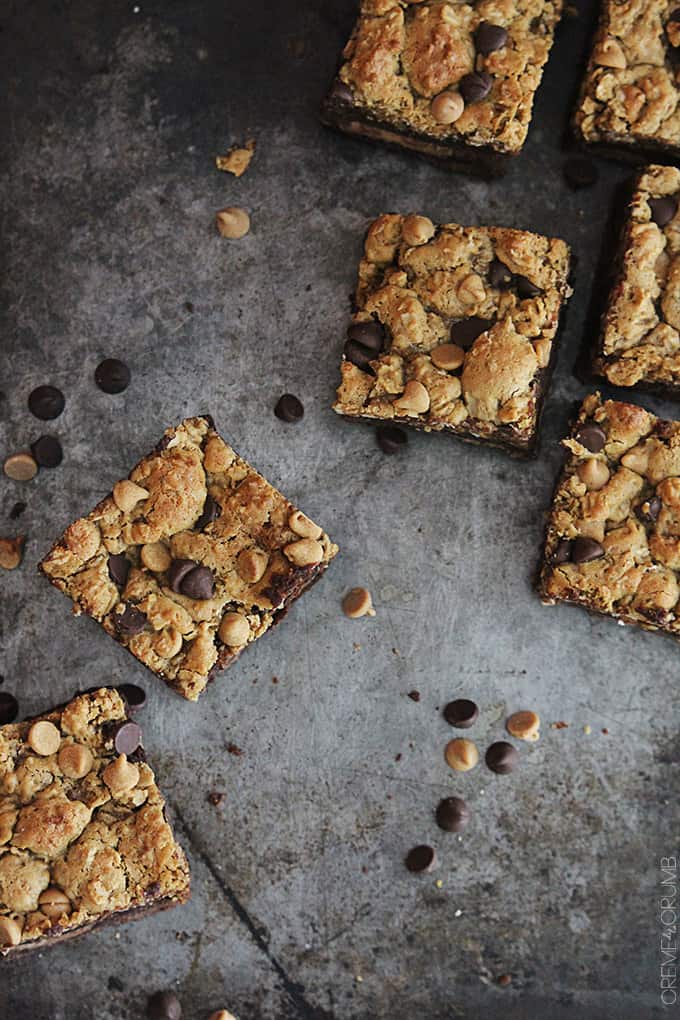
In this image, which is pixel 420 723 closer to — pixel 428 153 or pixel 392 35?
pixel 428 153

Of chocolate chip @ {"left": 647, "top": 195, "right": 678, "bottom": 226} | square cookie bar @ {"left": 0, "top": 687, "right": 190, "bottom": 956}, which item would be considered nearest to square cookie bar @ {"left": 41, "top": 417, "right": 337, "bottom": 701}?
square cookie bar @ {"left": 0, "top": 687, "right": 190, "bottom": 956}

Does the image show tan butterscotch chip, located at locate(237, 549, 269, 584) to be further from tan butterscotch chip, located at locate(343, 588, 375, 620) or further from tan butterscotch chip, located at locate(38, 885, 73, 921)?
tan butterscotch chip, located at locate(38, 885, 73, 921)

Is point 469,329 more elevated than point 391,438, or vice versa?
point 469,329

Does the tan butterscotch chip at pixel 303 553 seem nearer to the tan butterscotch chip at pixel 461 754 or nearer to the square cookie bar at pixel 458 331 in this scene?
the square cookie bar at pixel 458 331

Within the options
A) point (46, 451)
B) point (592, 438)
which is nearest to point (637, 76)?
point (592, 438)

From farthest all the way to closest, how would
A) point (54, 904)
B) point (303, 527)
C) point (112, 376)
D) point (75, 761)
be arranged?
1. point (112, 376)
2. point (303, 527)
3. point (75, 761)
4. point (54, 904)

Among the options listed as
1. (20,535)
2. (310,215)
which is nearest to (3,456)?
(20,535)

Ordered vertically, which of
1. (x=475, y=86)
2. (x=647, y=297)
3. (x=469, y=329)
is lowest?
(x=469, y=329)

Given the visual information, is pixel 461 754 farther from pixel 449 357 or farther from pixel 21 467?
pixel 21 467
